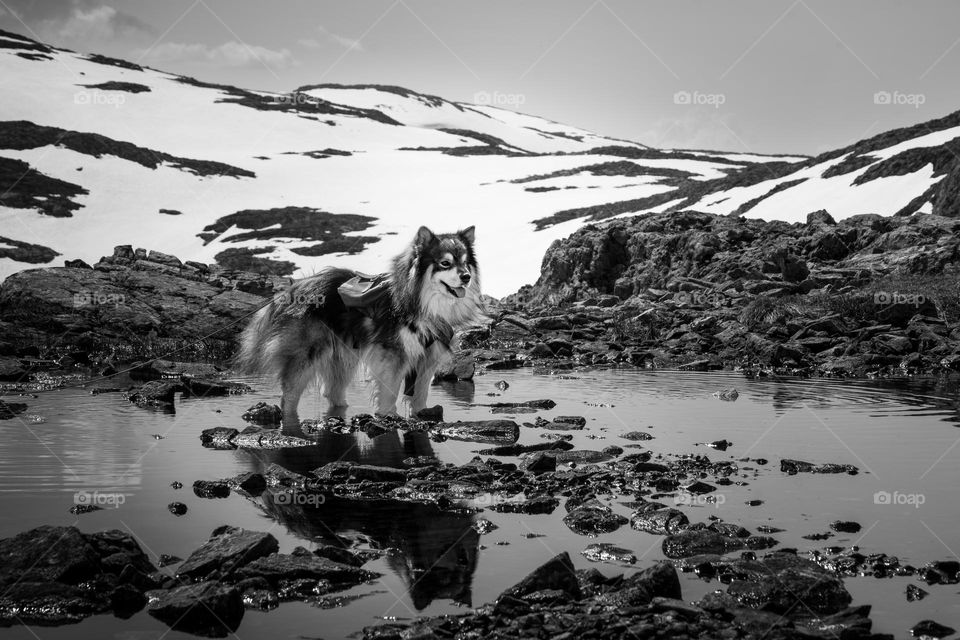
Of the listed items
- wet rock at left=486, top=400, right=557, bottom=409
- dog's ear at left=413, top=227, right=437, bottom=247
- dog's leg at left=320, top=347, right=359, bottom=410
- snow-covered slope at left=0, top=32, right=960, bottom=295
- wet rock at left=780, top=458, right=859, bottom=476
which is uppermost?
snow-covered slope at left=0, top=32, right=960, bottom=295

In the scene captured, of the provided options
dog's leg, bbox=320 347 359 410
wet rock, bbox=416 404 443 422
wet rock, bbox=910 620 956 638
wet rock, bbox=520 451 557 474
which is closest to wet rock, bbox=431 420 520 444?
wet rock, bbox=416 404 443 422

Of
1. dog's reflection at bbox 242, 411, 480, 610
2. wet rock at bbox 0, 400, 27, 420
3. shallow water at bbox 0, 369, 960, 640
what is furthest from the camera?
wet rock at bbox 0, 400, 27, 420

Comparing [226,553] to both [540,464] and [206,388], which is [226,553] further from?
[206,388]

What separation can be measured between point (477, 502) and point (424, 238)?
18.2 feet

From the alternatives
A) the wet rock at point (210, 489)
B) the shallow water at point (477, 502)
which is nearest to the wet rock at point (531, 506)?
the shallow water at point (477, 502)

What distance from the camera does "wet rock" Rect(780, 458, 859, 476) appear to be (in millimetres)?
9672

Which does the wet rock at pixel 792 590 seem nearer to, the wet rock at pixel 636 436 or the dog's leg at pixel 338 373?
the wet rock at pixel 636 436

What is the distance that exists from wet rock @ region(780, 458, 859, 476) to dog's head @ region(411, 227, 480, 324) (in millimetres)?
5368

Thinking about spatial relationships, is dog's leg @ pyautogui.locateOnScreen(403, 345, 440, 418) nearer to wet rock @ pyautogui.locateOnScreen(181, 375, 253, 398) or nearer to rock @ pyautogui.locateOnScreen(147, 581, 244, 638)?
wet rock @ pyautogui.locateOnScreen(181, 375, 253, 398)

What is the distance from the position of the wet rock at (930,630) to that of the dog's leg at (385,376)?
29.3ft

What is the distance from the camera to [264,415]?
13.4m

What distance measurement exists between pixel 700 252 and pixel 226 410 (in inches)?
1150

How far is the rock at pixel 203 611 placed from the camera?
5461 mm

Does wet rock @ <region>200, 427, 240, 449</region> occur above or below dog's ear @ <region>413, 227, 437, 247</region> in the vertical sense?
below
